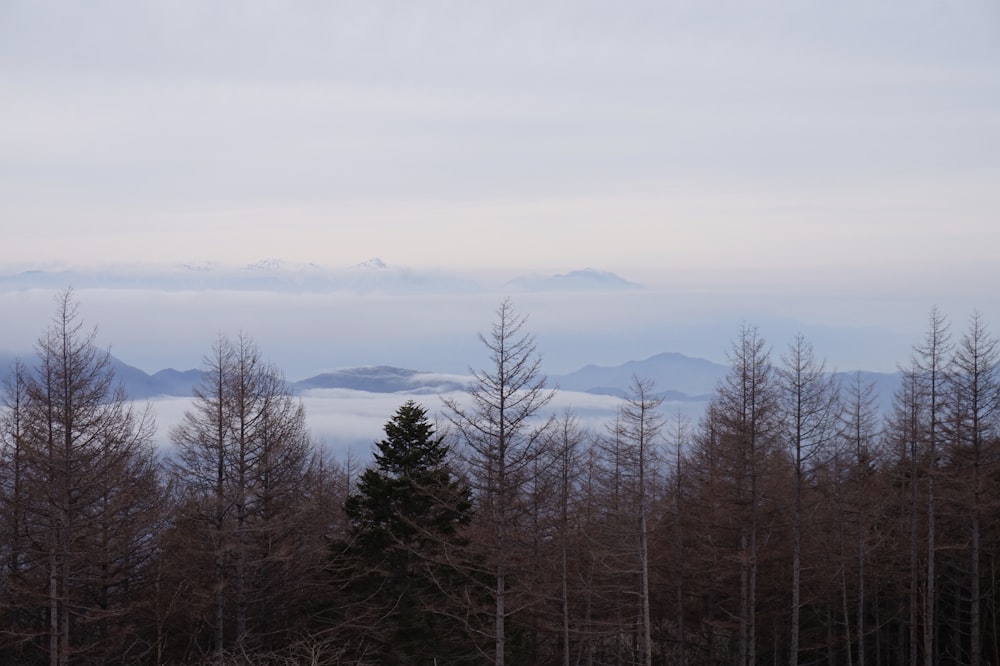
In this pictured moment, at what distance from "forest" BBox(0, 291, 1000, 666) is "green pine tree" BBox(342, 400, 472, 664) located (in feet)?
0.27

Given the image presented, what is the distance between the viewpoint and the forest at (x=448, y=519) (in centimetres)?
2164

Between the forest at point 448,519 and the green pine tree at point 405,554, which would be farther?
the green pine tree at point 405,554

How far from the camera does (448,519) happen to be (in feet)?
81.9

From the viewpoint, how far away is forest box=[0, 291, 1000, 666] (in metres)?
21.6

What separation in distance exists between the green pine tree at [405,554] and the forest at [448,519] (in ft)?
0.27

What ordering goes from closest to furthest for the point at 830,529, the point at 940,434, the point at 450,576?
the point at 450,576 < the point at 940,434 < the point at 830,529

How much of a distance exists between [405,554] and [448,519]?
1.77 meters

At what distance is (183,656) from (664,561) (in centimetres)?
1458

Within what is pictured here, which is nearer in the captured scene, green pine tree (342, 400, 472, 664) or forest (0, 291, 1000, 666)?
forest (0, 291, 1000, 666)

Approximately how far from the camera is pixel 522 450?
2122cm

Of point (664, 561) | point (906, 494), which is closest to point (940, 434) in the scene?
point (906, 494)

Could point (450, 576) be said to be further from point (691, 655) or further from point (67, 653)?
point (691, 655)

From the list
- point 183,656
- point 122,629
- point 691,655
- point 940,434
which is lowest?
point 691,655

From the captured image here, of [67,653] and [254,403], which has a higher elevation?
[254,403]
